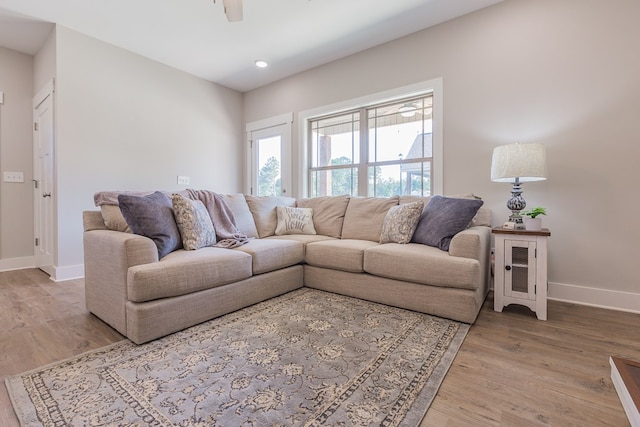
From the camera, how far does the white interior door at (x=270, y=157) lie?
4.38m

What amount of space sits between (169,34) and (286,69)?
4.83 feet

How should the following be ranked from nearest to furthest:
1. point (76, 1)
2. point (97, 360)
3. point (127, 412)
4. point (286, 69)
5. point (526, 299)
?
1. point (127, 412)
2. point (97, 360)
3. point (526, 299)
4. point (76, 1)
5. point (286, 69)

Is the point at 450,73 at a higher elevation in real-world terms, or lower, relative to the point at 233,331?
higher

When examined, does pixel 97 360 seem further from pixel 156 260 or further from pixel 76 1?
pixel 76 1

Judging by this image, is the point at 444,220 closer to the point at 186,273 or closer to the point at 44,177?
the point at 186,273

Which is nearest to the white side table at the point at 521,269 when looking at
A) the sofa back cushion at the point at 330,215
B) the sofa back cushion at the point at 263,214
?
the sofa back cushion at the point at 330,215

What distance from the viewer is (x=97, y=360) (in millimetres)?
1492

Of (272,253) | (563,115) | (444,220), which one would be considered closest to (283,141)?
(272,253)

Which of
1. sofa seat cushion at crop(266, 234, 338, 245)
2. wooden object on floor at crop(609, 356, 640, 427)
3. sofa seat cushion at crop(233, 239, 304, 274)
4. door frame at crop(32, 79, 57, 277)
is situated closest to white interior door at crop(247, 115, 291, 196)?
sofa seat cushion at crop(266, 234, 338, 245)

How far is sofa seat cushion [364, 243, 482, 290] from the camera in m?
1.93

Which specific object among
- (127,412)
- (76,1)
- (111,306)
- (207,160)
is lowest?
(127,412)

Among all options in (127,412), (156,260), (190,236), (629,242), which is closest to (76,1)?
(190,236)

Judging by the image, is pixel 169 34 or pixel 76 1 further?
pixel 169 34

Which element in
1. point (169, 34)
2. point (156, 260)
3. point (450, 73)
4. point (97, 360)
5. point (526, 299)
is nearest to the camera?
point (97, 360)
